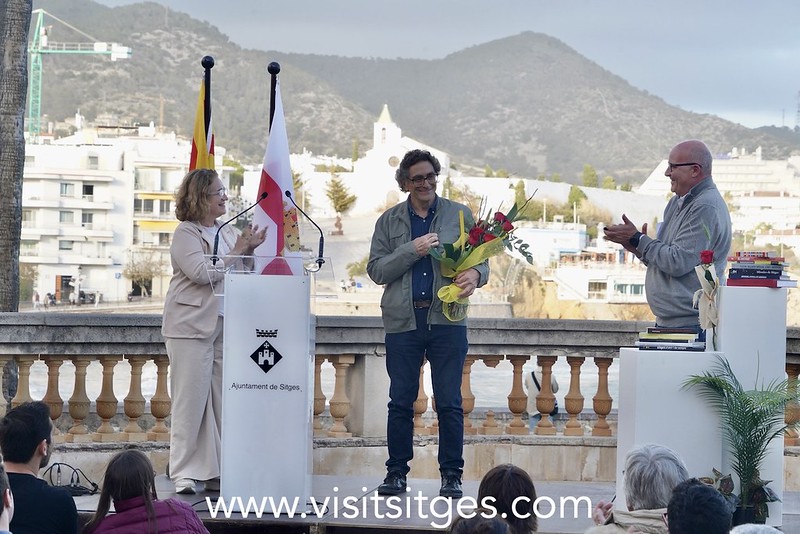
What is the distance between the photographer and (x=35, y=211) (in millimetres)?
122438

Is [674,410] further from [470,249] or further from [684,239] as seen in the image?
[470,249]

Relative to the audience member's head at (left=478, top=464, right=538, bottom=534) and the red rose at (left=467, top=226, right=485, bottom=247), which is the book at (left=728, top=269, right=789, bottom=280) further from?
the audience member's head at (left=478, top=464, right=538, bottom=534)

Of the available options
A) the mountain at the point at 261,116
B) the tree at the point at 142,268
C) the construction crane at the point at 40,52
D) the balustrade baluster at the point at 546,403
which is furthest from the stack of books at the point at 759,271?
the mountain at the point at 261,116

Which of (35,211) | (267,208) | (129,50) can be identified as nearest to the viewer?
(267,208)

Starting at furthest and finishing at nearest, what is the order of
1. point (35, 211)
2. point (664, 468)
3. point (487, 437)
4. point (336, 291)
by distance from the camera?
point (35, 211) → point (487, 437) → point (336, 291) → point (664, 468)

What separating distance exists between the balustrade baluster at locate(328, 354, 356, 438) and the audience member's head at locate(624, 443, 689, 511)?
9.73 ft

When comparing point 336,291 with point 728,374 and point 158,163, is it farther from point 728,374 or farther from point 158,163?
point 158,163

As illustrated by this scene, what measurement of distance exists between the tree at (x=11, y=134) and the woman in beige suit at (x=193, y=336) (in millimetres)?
2848

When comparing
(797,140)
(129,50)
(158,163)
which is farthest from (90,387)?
(797,140)

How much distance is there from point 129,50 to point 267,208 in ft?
584

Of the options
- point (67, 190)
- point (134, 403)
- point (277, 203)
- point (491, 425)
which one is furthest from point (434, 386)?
point (67, 190)

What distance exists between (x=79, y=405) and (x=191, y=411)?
3.22 feet

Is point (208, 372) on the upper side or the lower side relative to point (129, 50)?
lower

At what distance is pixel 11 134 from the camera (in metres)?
8.12
